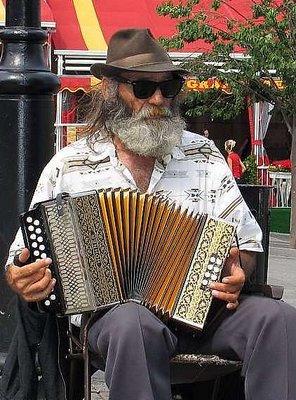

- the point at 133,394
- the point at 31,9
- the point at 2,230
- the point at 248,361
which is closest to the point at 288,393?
the point at 248,361

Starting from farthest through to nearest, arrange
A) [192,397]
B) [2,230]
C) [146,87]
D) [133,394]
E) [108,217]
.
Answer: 1. [2,230]
2. [192,397]
3. [146,87]
4. [108,217]
5. [133,394]

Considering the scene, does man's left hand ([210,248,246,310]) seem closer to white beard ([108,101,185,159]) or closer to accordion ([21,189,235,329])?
accordion ([21,189,235,329])

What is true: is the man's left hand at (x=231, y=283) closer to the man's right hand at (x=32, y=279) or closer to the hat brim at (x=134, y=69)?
the man's right hand at (x=32, y=279)

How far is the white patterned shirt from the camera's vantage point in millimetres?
3674

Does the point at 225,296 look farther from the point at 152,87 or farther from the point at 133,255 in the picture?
the point at 152,87

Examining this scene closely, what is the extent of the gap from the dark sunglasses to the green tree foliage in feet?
26.3

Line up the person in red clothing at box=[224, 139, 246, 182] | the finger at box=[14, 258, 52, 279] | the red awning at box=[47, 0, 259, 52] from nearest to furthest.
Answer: the finger at box=[14, 258, 52, 279] → the person in red clothing at box=[224, 139, 246, 182] → the red awning at box=[47, 0, 259, 52]

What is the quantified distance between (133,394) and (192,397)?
3.19 feet

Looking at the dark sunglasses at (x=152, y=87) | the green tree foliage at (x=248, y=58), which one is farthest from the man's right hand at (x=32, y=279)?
A: the green tree foliage at (x=248, y=58)

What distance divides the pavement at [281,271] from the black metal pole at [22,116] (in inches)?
40.3

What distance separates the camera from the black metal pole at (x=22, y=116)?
15.0 ft

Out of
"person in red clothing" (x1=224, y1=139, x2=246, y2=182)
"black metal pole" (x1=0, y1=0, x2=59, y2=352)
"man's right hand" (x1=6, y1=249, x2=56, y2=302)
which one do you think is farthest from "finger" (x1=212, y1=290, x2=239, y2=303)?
"person in red clothing" (x1=224, y1=139, x2=246, y2=182)

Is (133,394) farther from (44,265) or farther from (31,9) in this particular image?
(31,9)

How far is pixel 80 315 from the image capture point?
3561mm
